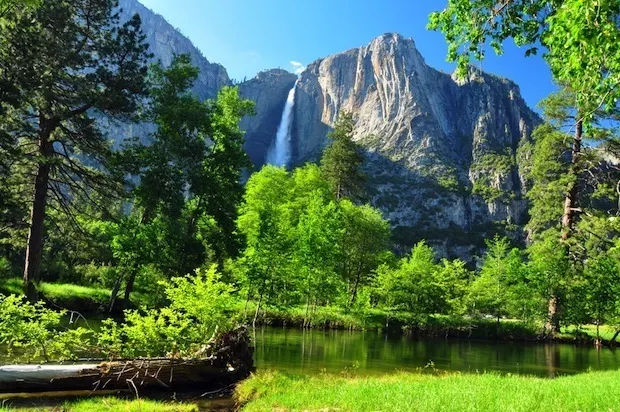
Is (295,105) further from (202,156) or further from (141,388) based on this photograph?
(141,388)

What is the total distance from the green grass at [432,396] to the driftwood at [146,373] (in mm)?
987

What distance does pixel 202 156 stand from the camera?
2884 cm

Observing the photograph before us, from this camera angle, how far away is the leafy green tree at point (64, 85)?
2053 cm

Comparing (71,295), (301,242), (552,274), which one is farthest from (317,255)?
(552,274)

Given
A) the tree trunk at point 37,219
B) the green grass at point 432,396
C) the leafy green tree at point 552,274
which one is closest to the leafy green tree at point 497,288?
the leafy green tree at point 552,274

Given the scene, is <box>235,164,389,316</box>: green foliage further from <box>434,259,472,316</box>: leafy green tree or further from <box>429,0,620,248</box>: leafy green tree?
<box>429,0,620,248</box>: leafy green tree

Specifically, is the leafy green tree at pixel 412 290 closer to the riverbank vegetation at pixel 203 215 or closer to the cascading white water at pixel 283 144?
the riverbank vegetation at pixel 203 215

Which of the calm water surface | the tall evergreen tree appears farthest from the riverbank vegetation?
the tall evergreen tree

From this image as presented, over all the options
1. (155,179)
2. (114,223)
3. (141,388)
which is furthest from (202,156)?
(141,388)

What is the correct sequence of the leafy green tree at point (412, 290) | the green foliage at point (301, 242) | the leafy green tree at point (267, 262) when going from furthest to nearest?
the leafy green tree at point (412, 290) < the green foliage at point (301, 242) < the leafy green tree at point (267, 262)

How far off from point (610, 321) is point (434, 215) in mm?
126941

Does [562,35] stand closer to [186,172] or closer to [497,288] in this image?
[186,172]

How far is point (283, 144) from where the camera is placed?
175m

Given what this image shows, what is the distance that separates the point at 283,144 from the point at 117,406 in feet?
554
